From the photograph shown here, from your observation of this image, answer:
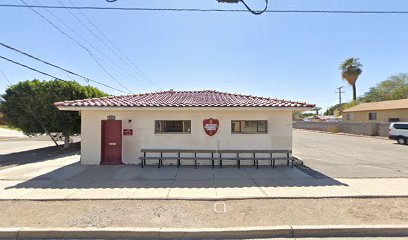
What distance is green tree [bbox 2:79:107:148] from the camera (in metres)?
16.3

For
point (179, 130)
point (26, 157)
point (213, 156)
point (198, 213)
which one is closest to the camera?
point (198, 213)

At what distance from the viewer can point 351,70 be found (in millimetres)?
51906

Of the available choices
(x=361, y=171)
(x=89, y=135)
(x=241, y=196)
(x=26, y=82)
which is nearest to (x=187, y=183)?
(x=241, y=196)

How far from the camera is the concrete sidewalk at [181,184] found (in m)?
6.70

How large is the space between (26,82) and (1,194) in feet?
44.3

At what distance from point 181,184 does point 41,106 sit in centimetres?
1373

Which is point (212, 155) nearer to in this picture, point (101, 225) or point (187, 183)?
point (187, 183)

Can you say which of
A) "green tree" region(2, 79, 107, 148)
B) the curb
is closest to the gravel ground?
the curb

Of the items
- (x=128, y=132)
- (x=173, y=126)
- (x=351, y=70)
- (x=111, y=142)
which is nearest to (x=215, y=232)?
(x=173, y=126)

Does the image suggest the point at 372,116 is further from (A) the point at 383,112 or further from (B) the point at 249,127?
(B) the point at 249,127

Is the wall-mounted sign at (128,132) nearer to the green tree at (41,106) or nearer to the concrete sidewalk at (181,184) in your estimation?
the concrete sidewalk at (181,184)

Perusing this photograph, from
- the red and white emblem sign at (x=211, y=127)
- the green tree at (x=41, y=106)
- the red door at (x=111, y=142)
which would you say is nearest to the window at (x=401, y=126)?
the red and white emblem sign at (x=211, y=127)

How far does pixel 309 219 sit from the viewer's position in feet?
16.5

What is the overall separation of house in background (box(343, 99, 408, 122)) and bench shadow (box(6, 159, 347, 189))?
93.1 feet
